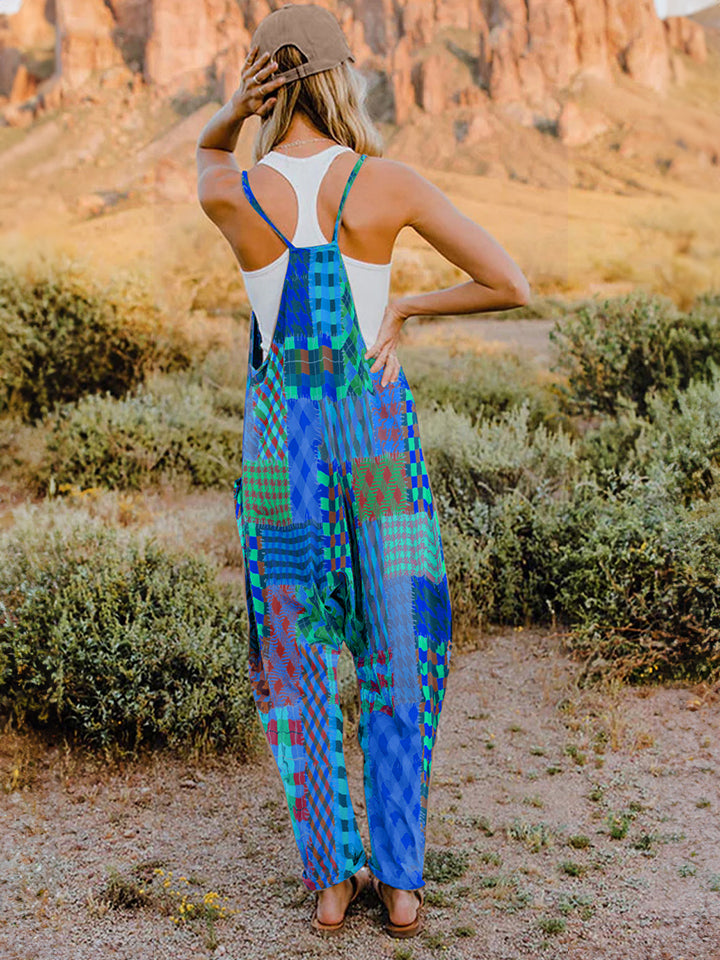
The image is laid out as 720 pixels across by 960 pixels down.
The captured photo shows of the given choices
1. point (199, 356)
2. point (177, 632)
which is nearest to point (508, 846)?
point (177, 632)

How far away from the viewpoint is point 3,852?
2.87 m

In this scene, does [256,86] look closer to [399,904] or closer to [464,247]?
[464,247]

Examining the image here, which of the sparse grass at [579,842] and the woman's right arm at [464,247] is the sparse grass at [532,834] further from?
the woman's right arm at [464,247]

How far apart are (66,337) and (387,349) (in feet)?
22.4

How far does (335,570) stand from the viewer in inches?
86.7

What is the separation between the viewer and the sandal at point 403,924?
92.5 inches

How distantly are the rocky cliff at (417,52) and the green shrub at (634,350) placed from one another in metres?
41.9

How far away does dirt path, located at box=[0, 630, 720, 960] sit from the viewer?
7.86ft

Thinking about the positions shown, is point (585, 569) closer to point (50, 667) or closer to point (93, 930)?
point (50, 667)

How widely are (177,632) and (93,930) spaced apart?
1.20 meters

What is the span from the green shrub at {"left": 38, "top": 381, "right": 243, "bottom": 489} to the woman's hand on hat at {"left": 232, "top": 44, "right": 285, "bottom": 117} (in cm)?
446

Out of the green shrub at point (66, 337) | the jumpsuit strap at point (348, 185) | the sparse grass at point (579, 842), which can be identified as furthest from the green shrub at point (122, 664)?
the green shrub at point (66, 337)

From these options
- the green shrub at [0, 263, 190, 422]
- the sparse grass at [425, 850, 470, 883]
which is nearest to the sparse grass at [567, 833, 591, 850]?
the sparse grass at [425, 850, 470, 883]

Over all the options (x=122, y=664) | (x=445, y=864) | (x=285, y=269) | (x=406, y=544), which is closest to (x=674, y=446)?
(x=445, y=864)
